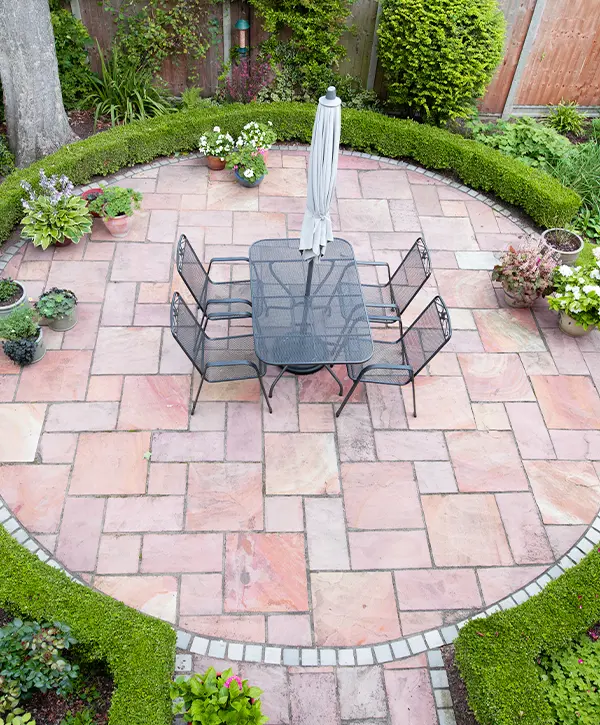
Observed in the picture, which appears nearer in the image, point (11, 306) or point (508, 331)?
point (11, 306)

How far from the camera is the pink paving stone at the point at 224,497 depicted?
14.9ft

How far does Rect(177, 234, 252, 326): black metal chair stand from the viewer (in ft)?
17.0

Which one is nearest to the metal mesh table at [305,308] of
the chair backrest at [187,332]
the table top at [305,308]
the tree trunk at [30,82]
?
the table top at [305,308]

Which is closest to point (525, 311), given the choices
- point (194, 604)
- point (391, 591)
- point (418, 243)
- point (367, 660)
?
point (418, 243)

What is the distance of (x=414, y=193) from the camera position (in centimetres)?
729

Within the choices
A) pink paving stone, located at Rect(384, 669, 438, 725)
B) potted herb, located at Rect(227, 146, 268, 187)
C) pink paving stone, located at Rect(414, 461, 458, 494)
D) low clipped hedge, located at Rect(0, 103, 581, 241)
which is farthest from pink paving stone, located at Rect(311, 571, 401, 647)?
low clipped hedge, located at Rect(0, 103, 581, 241)

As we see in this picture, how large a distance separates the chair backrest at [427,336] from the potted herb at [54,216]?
10.4 feet

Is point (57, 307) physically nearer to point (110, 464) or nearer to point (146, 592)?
point (110, 464)

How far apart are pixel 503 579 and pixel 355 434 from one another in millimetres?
1471

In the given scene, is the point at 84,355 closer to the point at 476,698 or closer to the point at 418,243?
the point at 418,243

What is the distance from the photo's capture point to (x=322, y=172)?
4.18 meters

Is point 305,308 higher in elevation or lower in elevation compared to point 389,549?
higher

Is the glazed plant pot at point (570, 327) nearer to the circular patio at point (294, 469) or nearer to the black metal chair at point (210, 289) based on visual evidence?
the circular patio at point (294, 469)

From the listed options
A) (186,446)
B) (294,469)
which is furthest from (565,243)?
(186,446)
